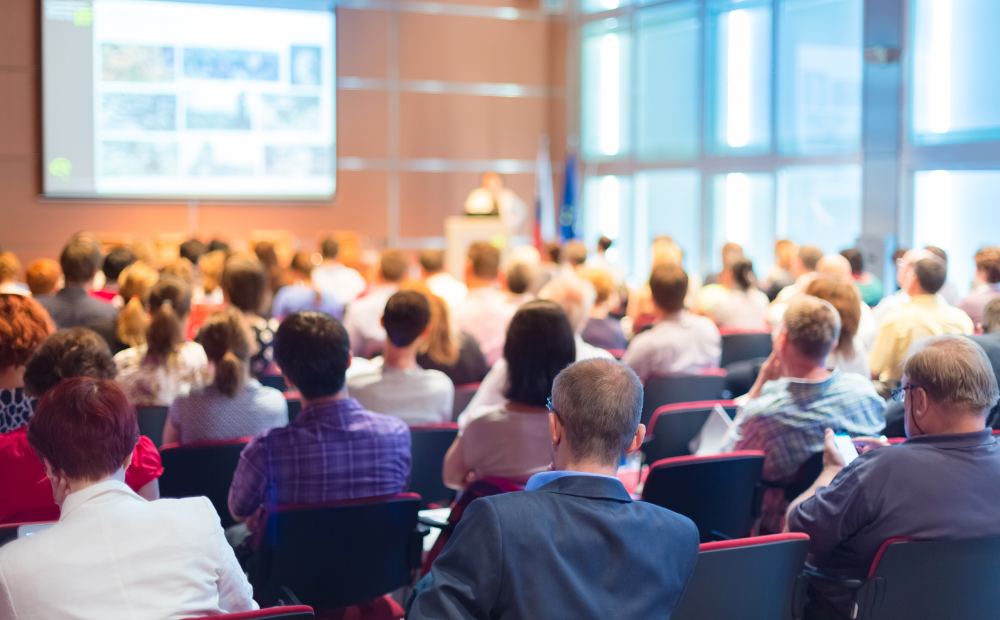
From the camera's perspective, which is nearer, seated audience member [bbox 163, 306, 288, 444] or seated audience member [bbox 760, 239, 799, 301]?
seated audience member [bbox 163, 306, 288, 444]

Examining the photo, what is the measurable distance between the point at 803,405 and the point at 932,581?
96cm

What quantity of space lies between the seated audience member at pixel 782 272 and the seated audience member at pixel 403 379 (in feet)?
14.4

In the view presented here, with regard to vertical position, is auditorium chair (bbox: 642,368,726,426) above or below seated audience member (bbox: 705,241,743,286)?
below

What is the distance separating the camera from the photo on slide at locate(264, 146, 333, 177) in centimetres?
1128

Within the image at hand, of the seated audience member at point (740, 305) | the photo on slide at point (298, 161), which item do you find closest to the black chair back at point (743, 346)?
the seated audience member at point (740, 305)

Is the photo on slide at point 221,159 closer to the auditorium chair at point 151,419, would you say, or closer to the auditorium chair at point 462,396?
the auditorium chair at point 462,396

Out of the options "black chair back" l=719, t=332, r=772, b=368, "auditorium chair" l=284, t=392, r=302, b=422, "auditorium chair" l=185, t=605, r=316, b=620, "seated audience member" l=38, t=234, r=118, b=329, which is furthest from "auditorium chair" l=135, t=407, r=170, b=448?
"black chair back" l=719, t=332, r=772, b=368

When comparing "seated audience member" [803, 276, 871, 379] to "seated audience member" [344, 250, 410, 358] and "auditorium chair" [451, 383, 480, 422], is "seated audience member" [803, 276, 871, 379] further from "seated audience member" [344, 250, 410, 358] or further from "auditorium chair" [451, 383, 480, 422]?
"seated audience member" [344, 250, 410, 358]

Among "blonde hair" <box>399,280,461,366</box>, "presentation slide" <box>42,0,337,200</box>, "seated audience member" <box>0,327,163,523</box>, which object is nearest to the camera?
"seated audience member" <box>0,327,163,523</box>

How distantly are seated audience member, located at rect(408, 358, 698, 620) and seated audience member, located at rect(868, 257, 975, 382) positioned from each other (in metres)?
3.30

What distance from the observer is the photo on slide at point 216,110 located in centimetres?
1077

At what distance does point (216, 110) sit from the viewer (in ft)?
35.8

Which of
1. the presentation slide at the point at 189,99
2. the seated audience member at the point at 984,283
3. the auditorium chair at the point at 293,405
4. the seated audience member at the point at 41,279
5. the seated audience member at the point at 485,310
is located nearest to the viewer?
the auditorium chair at the point at 293,405

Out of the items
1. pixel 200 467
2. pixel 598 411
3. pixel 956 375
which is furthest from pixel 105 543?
pixel 956 375
